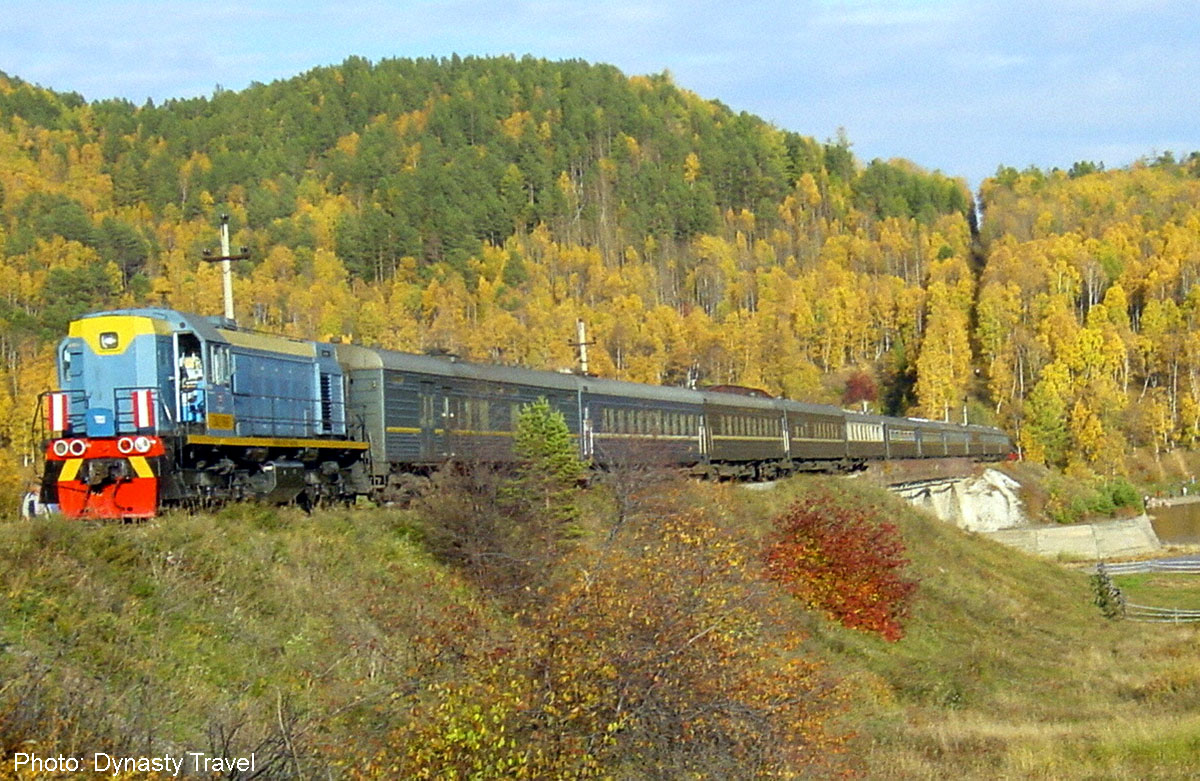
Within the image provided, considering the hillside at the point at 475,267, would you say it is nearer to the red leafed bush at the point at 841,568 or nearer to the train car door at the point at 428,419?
the red leafed bush at the point at 841,568

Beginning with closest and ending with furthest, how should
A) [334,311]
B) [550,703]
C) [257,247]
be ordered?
1. [550,703]
2. [334,311]
3. [257,247]

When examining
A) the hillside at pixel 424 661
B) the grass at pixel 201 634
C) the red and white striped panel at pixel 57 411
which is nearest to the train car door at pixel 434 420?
the hillside at pixel 424 661

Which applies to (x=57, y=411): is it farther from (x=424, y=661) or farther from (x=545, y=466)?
(x=545, y=466)

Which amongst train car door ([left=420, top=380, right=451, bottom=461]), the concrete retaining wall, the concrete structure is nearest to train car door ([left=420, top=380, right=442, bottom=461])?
train car door ([left=420, top=380, right=451, bottom=461])

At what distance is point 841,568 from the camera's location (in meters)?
34.6

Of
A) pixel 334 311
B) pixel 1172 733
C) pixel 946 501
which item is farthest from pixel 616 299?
pixel 1172 733

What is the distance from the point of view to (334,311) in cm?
14325

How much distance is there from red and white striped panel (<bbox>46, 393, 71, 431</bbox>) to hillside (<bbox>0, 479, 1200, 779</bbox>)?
3324mm

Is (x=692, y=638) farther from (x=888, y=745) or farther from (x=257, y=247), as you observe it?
(x=257, y=247)

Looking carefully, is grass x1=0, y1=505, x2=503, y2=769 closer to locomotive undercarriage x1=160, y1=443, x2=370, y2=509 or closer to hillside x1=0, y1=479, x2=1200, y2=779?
hillside x1=0, y1=479, x2=1200, y2=779

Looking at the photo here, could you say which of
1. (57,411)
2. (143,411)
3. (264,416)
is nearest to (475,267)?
(264,416)

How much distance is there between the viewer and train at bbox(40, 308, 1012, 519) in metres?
18.4

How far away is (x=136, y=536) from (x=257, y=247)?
16451 centimetres

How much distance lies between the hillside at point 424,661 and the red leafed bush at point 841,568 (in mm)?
8369
